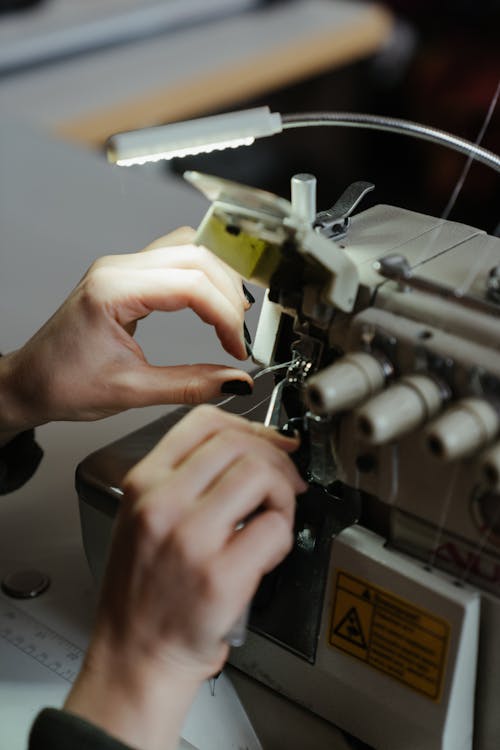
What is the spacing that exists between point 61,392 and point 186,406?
5.5 inches

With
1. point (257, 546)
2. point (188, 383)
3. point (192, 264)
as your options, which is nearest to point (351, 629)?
point (257, 546)

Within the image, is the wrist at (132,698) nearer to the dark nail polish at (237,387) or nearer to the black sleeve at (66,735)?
the black sleeve at (66,735)

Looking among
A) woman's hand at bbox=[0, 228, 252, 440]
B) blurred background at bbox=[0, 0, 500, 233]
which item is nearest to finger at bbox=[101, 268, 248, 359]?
woman's hand at bbox=[0, 228, 252, 440]

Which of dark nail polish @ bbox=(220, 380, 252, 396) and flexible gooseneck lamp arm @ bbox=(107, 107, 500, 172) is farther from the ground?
flexible gooseneck lamp arm @ bbox=(107, 107, 500, 172)

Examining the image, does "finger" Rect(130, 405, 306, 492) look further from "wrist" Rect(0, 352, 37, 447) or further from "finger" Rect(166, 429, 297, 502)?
"wrist" Rect(0, 352, 37, 447)

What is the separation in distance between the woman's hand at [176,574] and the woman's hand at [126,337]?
0.20 metres

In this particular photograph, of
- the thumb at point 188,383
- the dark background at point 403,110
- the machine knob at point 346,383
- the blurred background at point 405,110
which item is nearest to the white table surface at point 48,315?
the thumb at point 188,383

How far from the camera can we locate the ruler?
3.17 ft

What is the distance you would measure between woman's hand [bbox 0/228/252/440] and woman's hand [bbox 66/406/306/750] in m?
0.20

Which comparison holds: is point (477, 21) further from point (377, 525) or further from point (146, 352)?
point (377, 525)

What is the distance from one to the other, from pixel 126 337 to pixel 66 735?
0.39 metres

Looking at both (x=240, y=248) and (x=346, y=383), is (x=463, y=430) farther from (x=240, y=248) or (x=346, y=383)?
(x=240, y=248)

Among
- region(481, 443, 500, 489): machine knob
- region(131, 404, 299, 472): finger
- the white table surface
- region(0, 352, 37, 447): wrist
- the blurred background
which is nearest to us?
region(481, 443, 500, 489): machine knob

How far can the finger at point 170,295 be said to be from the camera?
978 mm
